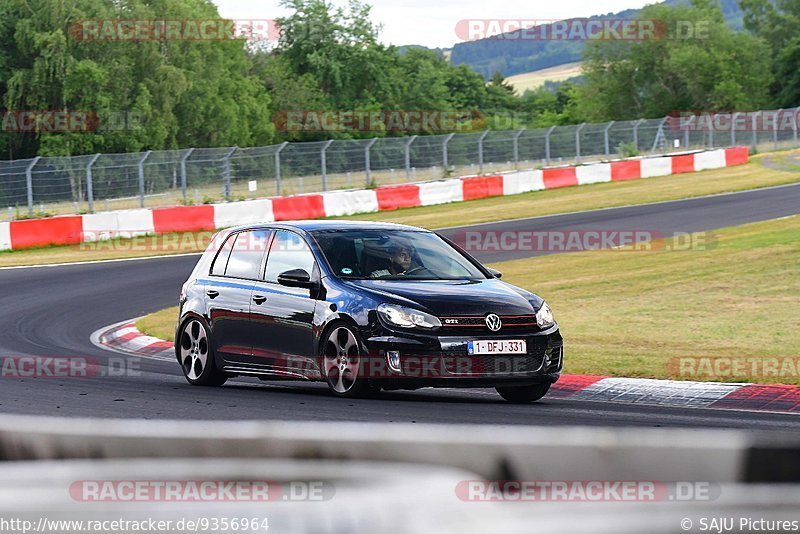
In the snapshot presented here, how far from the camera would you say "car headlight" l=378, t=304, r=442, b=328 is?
9.52m

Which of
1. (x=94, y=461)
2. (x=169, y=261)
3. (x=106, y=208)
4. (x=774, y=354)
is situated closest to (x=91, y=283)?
(x=169, y=261)

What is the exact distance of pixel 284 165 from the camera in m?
36.2

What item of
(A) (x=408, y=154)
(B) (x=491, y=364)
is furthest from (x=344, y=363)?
(A) (x=408, y=154)

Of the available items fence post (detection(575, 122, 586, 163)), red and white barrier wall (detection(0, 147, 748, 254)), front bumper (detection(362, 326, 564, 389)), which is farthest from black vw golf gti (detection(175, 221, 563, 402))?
fence post (detection(575, 122, 586, 163))

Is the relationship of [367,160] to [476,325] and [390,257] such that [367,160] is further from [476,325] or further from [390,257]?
[476,325]

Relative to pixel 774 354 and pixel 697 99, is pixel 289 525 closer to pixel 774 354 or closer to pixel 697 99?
pixel 774 354

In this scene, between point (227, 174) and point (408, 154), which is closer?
point (227, 174)

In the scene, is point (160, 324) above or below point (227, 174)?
below

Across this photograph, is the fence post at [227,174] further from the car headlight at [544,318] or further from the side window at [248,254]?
the car headlight at [544,318]

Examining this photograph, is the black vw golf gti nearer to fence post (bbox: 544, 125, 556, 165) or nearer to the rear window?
the rear window

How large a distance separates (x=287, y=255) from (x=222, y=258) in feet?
3.44

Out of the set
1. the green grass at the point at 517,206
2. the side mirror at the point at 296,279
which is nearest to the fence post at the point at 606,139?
the green grass at the point at 517,206

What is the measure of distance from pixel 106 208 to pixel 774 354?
22.3 metres

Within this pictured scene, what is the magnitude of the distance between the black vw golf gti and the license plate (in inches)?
0.4
